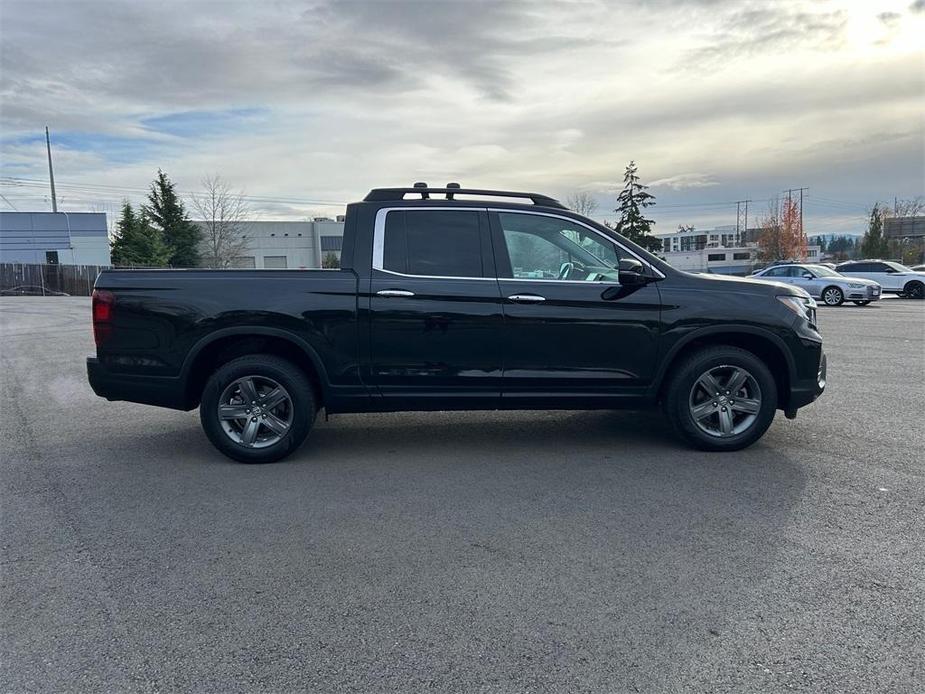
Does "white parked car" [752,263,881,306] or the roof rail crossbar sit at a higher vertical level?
the roof rail crossbar

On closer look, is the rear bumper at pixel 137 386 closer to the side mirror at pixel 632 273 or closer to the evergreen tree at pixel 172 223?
the side mirror at pixel 632 273

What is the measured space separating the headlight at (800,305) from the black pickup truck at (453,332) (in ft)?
0.04

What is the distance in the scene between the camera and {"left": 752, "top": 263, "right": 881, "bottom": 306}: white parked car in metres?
22.0

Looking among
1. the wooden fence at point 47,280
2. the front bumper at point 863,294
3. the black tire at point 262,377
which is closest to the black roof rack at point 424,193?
the black tire at point 262,377

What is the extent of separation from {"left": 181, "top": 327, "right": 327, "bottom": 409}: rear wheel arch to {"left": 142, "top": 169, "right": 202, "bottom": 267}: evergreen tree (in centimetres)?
4938

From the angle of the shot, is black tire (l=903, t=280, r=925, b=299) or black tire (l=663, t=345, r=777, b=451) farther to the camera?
black tire (l=903, t=280, r=925, b=299)

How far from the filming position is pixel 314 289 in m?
5.14

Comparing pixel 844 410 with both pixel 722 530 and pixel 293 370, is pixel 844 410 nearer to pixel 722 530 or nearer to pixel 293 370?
pixel 722 530

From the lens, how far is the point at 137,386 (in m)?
5.23

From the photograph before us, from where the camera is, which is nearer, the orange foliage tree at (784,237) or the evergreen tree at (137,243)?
the evergreen tree at (137,243)

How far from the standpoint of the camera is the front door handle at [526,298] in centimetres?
515

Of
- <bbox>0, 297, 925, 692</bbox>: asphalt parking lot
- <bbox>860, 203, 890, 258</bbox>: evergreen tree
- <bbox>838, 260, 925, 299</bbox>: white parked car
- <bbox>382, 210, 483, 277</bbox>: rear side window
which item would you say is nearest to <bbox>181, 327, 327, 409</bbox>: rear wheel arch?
<bbox>0, 297, 925, 692</bbox>: asphalt parking lot

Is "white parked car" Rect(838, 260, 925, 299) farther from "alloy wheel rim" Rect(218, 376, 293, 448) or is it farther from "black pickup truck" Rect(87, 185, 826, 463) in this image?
"alloy wheel rim" Rect(218, 376, 293, 448)

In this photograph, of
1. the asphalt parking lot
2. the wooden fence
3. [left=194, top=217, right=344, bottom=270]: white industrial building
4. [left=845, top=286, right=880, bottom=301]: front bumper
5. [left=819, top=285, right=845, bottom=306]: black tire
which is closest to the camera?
the asphalt parking lot
